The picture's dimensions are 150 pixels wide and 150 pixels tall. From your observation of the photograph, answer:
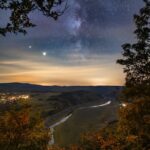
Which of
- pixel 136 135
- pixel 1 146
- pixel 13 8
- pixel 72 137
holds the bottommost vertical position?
pixel 72 137

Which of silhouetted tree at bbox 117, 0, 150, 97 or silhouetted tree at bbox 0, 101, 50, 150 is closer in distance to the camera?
silhouetted tree at bbox 117, 0, 150, 97

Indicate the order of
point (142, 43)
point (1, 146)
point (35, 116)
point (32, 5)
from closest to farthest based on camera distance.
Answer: point (32, 5), point (142, 43), point (1, 146), point (35, 116)

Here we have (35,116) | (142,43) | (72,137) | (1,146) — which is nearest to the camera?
(142,43)

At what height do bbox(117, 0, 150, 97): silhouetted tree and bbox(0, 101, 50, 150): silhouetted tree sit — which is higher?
bbox(117, 0, 150, 97): silhouetted tree

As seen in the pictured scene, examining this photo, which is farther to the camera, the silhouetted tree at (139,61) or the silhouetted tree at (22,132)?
the silhouetted tree at (22,132)

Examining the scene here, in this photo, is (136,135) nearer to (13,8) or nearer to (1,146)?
(13,8)

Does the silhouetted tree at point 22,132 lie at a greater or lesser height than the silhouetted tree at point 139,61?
lesser

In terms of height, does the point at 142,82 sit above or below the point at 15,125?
above

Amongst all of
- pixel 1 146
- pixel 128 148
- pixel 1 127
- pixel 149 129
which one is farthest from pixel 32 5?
pixel 1 127

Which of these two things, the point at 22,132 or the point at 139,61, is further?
the point at 22,132

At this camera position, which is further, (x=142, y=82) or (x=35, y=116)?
(x=35, y=116)
